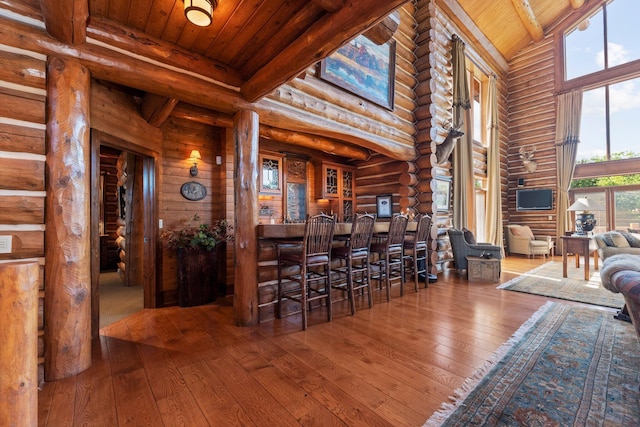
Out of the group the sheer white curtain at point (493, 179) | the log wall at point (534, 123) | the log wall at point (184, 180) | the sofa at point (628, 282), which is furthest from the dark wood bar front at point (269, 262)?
the log wall at point (534, 123)

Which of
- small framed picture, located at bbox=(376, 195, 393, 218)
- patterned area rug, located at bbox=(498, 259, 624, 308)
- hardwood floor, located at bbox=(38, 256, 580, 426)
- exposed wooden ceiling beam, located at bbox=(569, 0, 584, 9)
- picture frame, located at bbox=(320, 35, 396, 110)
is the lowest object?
patterned area rug, located at bbox=(498, 259, 624, 308)

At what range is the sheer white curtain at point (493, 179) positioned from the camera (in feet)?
25.5

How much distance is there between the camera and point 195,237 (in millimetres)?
3701

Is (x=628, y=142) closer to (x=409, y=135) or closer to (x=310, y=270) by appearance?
(x=409, y=135)

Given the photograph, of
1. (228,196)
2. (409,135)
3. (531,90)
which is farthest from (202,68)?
(531,90)

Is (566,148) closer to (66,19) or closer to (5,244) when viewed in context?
(66,19)

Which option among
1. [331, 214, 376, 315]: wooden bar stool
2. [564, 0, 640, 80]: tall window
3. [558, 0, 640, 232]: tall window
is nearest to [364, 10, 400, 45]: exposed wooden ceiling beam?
[331, 214, 376, 315]: wooden bar stool

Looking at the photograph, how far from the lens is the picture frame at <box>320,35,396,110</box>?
13.6ft

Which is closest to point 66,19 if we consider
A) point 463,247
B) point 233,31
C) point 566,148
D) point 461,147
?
point 233,31

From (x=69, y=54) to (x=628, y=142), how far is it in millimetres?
11590

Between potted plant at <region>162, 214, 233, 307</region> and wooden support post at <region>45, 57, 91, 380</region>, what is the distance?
1541mm

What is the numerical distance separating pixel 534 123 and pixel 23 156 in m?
11.7

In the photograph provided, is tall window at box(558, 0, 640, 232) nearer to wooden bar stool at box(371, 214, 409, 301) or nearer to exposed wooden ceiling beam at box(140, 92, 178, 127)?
wooden bar stool at box(371, 214, 409, 301)

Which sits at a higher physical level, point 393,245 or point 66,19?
point 66,19
